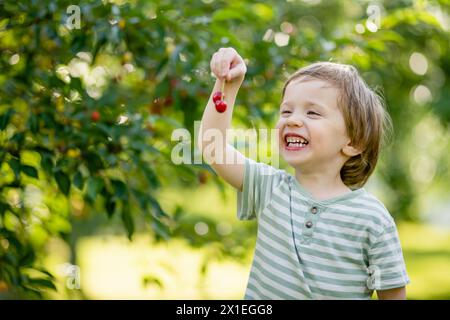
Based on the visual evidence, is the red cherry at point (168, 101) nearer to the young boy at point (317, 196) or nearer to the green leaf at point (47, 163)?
the green leaf at point (47, 163)

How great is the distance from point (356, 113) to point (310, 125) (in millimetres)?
143

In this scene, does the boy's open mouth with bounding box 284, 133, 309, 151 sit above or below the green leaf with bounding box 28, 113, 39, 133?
below

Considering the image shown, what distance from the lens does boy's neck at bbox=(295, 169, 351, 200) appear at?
5.12ft

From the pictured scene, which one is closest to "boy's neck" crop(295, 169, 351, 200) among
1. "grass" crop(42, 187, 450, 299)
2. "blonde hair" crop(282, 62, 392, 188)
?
"blonde hair" crop(282, 62, 392, 188)

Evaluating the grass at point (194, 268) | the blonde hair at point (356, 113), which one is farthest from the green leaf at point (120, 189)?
the grass at point (194, 268)

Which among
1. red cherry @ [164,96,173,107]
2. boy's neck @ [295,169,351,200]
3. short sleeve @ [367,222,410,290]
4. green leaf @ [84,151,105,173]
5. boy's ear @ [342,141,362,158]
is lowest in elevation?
short sleeve @ [367,222,410,290]

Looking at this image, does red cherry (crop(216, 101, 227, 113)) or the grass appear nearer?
red cherry (crop(216, 101, 227, 113))

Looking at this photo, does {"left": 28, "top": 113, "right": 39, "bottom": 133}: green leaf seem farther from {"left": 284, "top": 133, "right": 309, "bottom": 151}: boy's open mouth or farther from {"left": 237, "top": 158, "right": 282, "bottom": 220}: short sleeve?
{"left": 284, "top": 133, "right": 309, "bottom": 151}: boy's open mouth

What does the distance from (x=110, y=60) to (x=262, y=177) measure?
1.88m

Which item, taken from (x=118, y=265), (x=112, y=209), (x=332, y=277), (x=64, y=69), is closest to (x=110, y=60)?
(x=64, y=69)

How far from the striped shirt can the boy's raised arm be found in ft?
0.54

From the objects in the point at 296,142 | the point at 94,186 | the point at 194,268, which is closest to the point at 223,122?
the point at 296,142

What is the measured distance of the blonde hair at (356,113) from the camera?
1.58m

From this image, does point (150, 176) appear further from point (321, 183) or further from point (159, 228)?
point (321, 183)
